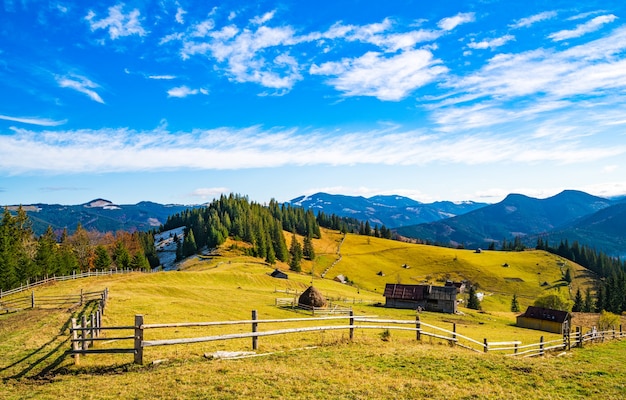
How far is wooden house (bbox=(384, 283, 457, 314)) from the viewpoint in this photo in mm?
81062

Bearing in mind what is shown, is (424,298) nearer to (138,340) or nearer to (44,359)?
(138,340)

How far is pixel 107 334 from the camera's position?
25141 millimetres

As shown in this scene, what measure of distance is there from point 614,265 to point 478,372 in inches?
8158

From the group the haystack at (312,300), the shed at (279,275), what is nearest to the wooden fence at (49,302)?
the haystack at (312,300)

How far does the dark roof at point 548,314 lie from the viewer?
227 feet

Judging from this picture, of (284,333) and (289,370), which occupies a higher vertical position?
(289,370)

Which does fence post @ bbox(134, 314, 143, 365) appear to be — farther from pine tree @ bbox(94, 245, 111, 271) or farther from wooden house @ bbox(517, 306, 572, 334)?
pine tree @ bbox(94, 245, 111, 271)

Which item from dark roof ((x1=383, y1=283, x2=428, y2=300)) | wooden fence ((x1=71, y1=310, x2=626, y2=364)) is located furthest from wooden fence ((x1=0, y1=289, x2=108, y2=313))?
dark roof ((x1=383, y1=283, x2=428, y2=300))

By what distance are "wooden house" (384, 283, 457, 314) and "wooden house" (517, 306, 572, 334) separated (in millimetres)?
13462

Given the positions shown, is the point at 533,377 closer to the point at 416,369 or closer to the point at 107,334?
the point at 416,369

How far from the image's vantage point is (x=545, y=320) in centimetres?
7050

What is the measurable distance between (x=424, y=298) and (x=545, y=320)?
2244cm

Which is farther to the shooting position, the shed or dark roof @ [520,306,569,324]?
the shed

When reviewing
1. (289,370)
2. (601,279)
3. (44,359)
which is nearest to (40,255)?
(44,359)
